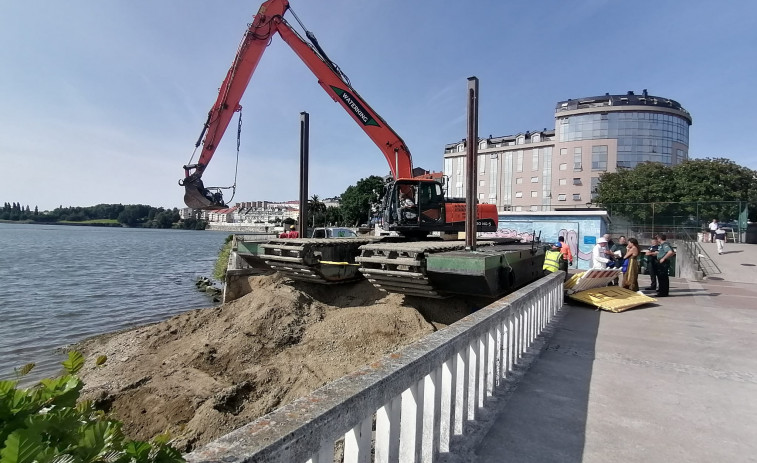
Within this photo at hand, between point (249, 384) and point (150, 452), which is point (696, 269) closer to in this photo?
point (249, 384)

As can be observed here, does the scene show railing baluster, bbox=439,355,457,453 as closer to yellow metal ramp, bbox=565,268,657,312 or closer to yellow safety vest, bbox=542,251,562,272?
yellow metal ramp, bbox=565,268,657,312

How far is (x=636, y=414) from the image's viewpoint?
11.3 ft

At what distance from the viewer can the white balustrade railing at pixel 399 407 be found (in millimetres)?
1539

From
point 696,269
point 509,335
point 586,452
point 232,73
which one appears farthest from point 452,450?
point 696,269

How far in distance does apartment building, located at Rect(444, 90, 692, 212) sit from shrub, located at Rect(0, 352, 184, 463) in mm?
54264

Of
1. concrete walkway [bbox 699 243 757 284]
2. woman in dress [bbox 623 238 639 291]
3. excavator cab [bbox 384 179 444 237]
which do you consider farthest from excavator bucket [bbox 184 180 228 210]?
concrete walkway [bbox 699 243 757 284]

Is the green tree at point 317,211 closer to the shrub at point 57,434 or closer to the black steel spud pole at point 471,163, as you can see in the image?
the black steel spud pole at point 471,163

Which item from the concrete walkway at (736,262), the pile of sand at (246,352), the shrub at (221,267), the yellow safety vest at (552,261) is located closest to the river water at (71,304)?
the shrub at (221,267)

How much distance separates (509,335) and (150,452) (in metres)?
3.57

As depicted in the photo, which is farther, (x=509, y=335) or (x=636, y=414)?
(x=509, y=335)

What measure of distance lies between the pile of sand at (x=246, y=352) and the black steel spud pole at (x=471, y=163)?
1504 mm

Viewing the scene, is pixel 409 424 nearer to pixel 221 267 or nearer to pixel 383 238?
pixel 383 238

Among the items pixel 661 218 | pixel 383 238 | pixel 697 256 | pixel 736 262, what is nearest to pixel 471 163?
pixel 383 238

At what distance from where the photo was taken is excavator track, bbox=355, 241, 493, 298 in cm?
596
